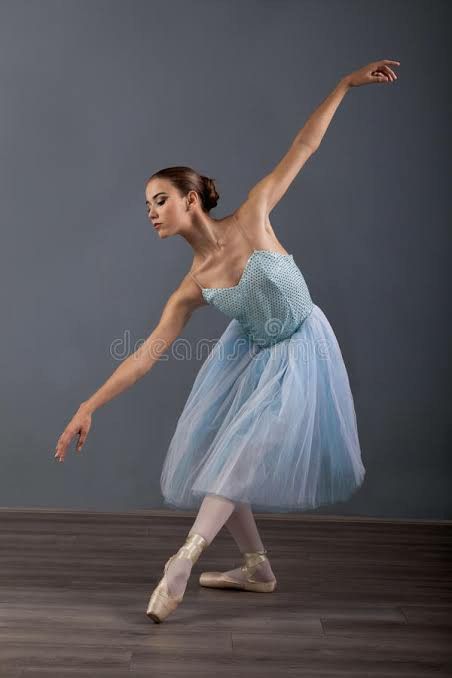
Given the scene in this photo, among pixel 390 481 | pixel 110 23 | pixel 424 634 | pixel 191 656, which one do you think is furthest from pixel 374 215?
pixel 191 656

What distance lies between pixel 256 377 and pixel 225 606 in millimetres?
635

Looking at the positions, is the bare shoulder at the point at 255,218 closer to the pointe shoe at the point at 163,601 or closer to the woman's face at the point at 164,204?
the woman's face at the point at 164,204

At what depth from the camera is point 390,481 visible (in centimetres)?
373

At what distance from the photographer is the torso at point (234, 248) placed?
255cm

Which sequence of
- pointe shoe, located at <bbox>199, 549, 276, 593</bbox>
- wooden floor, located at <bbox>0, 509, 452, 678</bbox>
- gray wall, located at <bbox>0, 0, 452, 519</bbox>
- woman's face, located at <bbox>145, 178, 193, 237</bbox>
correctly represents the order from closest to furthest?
1. wooden floor, located at <bbox>0, 509, 452, 678</bbox>
2. woman's face, located at <bbox>145, 178, 193, 237</bbox>
3. pointe shoe, located at <bbox>199, 549, 276, 593</bbox>
4. gray wall, located at <bbox>0, 0, 452, 519</bbox>

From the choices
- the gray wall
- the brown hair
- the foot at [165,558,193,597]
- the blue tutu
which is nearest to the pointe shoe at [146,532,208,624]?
the foot at [165,558,193,597]

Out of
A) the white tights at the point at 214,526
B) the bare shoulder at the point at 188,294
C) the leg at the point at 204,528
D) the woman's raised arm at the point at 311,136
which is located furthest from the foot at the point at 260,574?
the woman's raised arm at the point at 311,136

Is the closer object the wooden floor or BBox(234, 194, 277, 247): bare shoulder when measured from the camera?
the wooden floor

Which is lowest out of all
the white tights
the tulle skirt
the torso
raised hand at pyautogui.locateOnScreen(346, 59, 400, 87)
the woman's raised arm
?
the white tights

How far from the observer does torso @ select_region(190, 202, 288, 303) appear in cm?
255

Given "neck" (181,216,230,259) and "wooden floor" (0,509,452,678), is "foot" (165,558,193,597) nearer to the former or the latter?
"wooden floor" (0,509,452,678)

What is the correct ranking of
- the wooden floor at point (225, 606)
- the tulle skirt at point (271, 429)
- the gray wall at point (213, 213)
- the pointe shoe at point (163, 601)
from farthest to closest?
the gray wall at point (213, 213)
the tulle skirt at point (271, 429)
the pointe shoe at point (163, 601)
the wooden floor at point (225, 606)

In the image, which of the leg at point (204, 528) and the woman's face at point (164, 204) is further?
the woman's face at point (164, 204)
